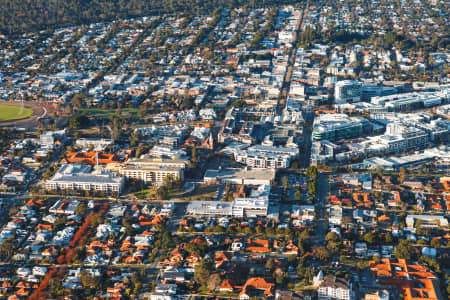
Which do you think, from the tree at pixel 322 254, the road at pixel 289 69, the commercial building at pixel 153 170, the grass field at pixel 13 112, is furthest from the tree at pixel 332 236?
the grass field at pixel 13 112

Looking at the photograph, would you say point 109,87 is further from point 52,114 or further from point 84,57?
point 84,57

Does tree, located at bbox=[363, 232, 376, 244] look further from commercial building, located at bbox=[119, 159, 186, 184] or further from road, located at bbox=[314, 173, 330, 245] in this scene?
commercial building, located at bbox=[119, 159, 186, 184]

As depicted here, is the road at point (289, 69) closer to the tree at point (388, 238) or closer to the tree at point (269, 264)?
the tree at point (388, 238)

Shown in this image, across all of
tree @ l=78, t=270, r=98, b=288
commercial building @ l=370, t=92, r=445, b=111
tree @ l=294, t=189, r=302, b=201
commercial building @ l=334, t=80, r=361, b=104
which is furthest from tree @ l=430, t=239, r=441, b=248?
commercial building @ l=334, t=80, r=361, b=104

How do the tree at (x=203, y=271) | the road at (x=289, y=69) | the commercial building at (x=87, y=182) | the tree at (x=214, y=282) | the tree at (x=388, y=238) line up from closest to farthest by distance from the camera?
the tree at (x=214, y=282) < the tree at (x=203, y=271) < the tree at (x=388, y=238) < the commercial building at (x=87, y=182) < the road at (x=289, y=69)

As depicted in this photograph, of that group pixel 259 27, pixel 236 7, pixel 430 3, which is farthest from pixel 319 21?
pixel 430 3

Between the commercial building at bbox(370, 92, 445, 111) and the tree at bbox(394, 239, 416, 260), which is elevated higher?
the commercial building at bbox(370, 92, 445, 111)

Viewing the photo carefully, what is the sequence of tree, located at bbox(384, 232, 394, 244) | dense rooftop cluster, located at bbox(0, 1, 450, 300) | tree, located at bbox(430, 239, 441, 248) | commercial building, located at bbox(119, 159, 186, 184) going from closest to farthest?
1. dense rooftop cluster, located at bbox(0, 1, 450, 300)
2. tree, located at bbox(430, 239, 441, 248)
3. tree, located at bbox(384, 232, 394, 244)
4. commercial building, located at bbox(119, 159, 186, 184)
